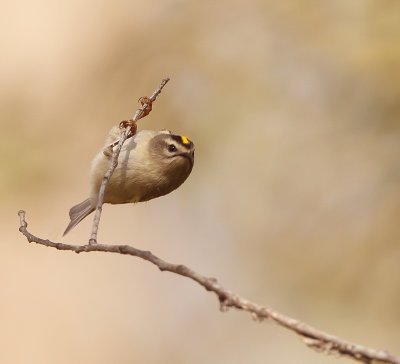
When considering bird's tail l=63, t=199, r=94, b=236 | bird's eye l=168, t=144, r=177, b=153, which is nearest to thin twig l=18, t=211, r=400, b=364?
bird's eye l=168, t=144, r=177, b=153

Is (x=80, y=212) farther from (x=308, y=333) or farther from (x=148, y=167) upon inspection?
(x=308, y=333)

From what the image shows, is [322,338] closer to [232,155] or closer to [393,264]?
[393,264]

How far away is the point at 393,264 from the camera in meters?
4.06

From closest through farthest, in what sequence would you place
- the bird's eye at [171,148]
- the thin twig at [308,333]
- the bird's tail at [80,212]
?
the thin twig at [308,333], the bird's eye at [171,148], the bird's tail at [80,212]

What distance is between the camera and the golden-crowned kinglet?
2.20 m

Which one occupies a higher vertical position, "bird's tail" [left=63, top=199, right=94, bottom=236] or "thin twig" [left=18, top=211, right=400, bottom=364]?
"bird's tail" [left=63, top=199, right=94, bottom=236]

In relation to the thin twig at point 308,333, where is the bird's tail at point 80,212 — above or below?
above

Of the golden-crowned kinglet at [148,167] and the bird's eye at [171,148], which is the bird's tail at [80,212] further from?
the bird's eye at [171,148]

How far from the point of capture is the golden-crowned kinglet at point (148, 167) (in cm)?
220

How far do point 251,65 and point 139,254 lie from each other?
3.64m

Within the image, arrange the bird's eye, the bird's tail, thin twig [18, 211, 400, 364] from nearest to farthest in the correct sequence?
thin twig [18, 211, 400, 364]
the bird's eye
the bird's tail

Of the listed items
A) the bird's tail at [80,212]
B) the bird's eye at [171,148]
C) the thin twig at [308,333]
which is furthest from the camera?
the bird's tail at [80,212]

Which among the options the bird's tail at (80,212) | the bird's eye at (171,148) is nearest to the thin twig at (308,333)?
the bird's eye at (171,148)

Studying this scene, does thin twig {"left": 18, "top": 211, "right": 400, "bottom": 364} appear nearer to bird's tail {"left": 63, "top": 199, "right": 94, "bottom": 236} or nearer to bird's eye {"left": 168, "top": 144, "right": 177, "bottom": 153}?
bird's eye {"left": 168, "top": 144, "right": 177, "bottom": 153}
